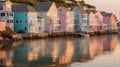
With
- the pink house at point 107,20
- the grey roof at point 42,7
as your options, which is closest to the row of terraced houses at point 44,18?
the grey roof at point 42,7

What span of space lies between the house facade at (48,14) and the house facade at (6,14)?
10.4 m

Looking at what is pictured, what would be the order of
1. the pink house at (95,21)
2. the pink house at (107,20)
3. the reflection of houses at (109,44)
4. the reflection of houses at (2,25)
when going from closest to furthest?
the reflection of houses at (109,44), the reflection of houses at (2,25), the pink house at (95,21), the pink house at (107,20)

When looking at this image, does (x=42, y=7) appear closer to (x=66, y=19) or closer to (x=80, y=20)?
(x=66, y=19)

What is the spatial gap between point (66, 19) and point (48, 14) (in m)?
8.56

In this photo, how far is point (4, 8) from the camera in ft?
187

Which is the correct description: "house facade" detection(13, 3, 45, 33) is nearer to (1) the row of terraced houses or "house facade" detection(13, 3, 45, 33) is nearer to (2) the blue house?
(1) the row of terraced houses

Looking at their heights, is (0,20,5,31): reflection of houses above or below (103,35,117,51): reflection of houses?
above

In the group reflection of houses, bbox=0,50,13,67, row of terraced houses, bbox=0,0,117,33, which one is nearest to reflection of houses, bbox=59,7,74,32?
row of terraced houses, bbox=0,0,117,33

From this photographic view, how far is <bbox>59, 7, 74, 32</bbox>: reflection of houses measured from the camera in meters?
75.9

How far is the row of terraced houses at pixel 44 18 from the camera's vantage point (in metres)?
58.2

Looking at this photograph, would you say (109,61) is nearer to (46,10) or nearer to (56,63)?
(56,63)

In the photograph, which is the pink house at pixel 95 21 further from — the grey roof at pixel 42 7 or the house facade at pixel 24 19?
the house facade at pixel 24 19

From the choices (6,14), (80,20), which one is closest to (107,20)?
(80,20)

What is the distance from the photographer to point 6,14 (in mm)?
57594
